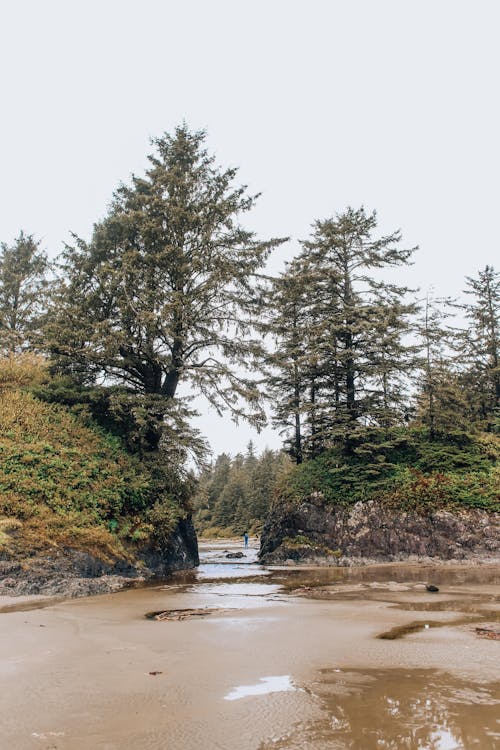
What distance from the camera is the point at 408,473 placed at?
2011 cm

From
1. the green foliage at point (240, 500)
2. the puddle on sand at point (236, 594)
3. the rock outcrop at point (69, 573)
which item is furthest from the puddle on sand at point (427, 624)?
the green foliage at point (240, 500)

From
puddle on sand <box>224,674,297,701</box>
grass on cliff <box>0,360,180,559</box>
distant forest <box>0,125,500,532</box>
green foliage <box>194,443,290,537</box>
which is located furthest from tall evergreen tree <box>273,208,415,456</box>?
green foliage <box>194,443,290,537</box>

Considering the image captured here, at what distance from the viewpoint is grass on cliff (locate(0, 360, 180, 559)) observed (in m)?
11.8

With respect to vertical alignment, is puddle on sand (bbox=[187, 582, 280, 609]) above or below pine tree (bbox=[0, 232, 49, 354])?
below

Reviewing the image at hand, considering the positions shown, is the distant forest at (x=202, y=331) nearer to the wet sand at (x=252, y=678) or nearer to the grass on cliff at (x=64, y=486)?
the grass on cliff at (x=64, y=486)

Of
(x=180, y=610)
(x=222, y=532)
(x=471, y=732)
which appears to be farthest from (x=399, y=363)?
(x=222, y=532)

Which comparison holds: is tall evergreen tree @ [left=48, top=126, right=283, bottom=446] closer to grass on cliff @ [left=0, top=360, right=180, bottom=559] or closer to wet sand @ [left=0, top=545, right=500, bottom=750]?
grass on cliff @ [left=0, top=360, right=180, bottom=559]

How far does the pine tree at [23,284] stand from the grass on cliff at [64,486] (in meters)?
11.8

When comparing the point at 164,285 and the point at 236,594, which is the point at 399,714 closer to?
the point at 236,594

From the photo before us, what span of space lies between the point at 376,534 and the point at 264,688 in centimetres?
1541

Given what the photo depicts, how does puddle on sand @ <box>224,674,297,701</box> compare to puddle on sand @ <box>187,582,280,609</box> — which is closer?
puddle on sand @ <box>224,674,297,701</box>

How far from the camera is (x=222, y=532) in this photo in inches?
2788

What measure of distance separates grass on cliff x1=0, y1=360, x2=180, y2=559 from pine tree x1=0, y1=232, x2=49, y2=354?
11.8 metres

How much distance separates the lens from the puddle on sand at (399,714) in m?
3.19
